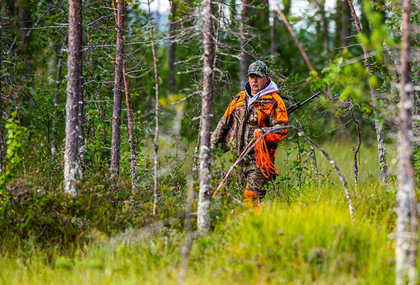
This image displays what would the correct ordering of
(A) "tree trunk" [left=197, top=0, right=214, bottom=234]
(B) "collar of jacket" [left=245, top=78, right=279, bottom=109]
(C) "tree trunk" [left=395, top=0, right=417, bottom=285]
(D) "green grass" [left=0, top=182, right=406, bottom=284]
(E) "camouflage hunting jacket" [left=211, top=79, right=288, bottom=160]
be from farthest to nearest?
1. (B) "collar of jacket" [left=245, top=78, right=279, bottom=109]
2. (E) "camouflage hunting jacket" [left=211, top=79, right=288, bottom=160]
3. (A) "tree trunk" [left=197, top=0, right=214, bottom=234]
4. (D) "green grass" [left=0, top=182, right=406, bottom=284]
5. (C) "tree trunk" [left=395, top=0, right=417, bottom=285]

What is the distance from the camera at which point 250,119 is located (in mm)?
5609

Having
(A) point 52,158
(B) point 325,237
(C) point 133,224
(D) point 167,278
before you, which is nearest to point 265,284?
(B) point 325,237

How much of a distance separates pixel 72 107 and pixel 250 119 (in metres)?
2.70

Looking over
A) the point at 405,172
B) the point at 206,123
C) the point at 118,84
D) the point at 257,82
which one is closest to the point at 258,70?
the point at 257,82

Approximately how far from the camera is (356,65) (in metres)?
3.41

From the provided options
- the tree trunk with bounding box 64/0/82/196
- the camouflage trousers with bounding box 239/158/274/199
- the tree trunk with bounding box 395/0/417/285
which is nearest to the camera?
the tree trunk with bounding box 395/0/417/285

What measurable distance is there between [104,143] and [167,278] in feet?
13.6

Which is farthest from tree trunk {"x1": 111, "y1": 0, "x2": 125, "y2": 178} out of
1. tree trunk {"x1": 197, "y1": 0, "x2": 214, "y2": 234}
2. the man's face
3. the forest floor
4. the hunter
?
the man's face

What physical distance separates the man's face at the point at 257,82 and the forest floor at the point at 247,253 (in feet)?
6.35

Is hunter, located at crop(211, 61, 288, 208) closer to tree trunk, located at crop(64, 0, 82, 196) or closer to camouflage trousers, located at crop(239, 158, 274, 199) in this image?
camouflage trousers, located at crop(239, 158, 274, 199)

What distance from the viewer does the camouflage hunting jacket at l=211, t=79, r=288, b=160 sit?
17.7 feet

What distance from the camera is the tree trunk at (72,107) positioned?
483 cm

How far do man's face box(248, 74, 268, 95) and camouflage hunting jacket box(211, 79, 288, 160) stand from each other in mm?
101

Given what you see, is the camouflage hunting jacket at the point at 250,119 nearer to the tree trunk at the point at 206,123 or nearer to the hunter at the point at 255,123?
the hunter at the point at 255,123
